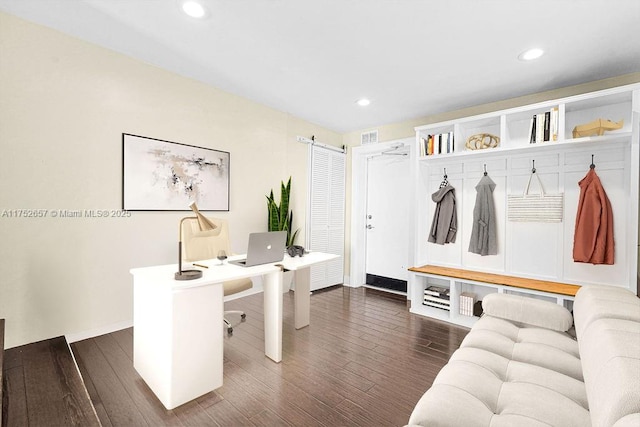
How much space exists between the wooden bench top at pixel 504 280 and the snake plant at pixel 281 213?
1.73 meters

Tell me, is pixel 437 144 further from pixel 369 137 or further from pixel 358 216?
pixel 358 216

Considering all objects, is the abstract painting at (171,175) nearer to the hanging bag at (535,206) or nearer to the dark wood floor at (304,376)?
the dark wood floor at (304,376)

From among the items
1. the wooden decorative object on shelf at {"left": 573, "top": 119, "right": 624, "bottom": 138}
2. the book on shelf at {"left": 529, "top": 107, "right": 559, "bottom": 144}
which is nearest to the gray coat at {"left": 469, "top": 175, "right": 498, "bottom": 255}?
the book on shelf at {"left": 529, "top": 107, "right": 559, "bottom": 144}

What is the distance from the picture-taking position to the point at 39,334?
7.81 feet

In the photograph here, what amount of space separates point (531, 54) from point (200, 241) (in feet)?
11.0

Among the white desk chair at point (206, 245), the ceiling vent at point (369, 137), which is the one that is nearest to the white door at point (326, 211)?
the ceiling vent at point (369, 137)

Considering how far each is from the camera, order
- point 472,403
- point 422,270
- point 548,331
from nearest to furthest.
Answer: point 472,403, point 548,331, point 422,270

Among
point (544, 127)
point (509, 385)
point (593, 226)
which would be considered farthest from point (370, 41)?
point (593, 226)

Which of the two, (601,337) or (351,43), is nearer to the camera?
(601,337)

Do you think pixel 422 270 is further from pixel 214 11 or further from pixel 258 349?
pixel 214 11

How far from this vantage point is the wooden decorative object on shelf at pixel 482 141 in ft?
10.9

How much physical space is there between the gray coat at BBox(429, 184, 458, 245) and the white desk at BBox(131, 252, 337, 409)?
8.32ft

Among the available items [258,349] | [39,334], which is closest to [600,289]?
[258,349]

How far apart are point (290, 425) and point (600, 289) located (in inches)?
76.7
